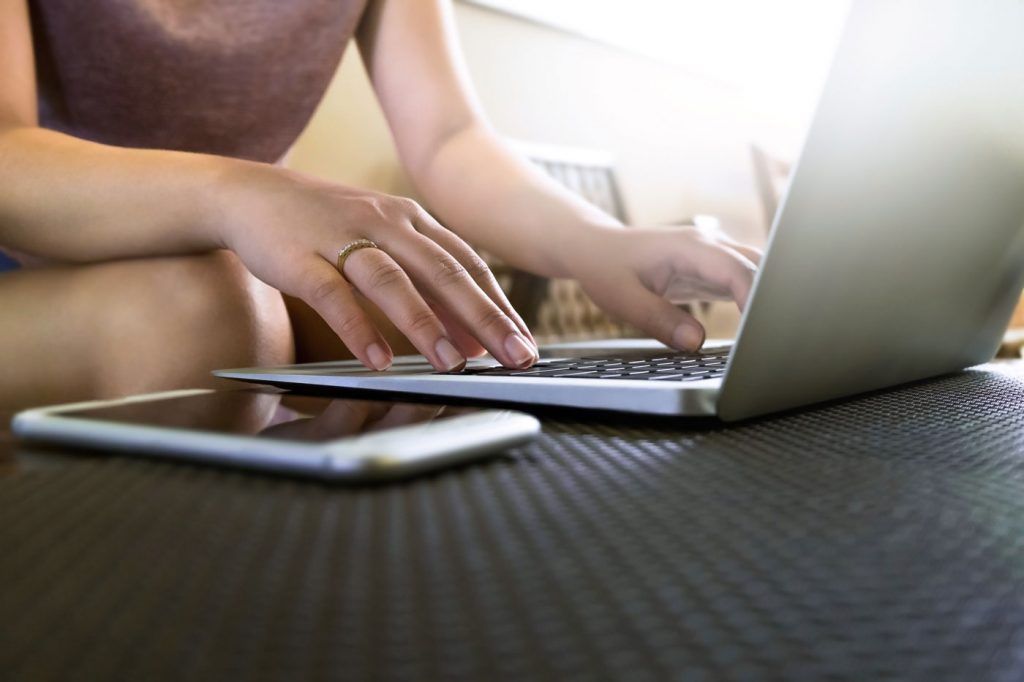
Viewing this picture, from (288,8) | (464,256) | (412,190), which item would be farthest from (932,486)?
(412,190)

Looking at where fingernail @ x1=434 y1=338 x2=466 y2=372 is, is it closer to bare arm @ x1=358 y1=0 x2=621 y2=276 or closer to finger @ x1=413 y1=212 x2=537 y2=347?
finger @ x1=413 y1=212 x2=537 y2=347

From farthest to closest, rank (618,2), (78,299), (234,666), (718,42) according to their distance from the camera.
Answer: (718,42) < (618,2) < (78,299) < (234,666)

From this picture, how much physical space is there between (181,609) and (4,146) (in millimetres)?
447

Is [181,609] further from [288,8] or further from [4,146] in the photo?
[288,8]

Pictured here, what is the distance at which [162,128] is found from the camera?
78 centimetres

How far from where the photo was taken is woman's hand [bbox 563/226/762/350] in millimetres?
502

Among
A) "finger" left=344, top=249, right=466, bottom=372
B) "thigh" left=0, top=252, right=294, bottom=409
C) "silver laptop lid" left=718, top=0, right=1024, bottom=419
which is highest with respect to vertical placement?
"silver laptop lid" left=718, top=0, right=1024, bottom=419

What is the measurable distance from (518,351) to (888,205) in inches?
6.2

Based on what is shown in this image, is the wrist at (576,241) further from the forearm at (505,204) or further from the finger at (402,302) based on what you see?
the finger at (402,302)

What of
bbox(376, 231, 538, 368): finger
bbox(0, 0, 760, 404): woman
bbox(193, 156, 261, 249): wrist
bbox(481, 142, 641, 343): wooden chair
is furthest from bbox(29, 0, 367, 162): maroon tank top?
bbox(481, 142, 641, 343): wooden chair

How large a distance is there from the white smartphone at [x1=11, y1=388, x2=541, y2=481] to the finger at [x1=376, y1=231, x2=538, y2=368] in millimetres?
100

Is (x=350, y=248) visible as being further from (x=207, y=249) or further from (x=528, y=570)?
(x=528, y=570)

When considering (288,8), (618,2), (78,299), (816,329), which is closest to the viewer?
(816,329)

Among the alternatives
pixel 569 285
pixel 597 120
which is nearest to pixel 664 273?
pixel 569 285
